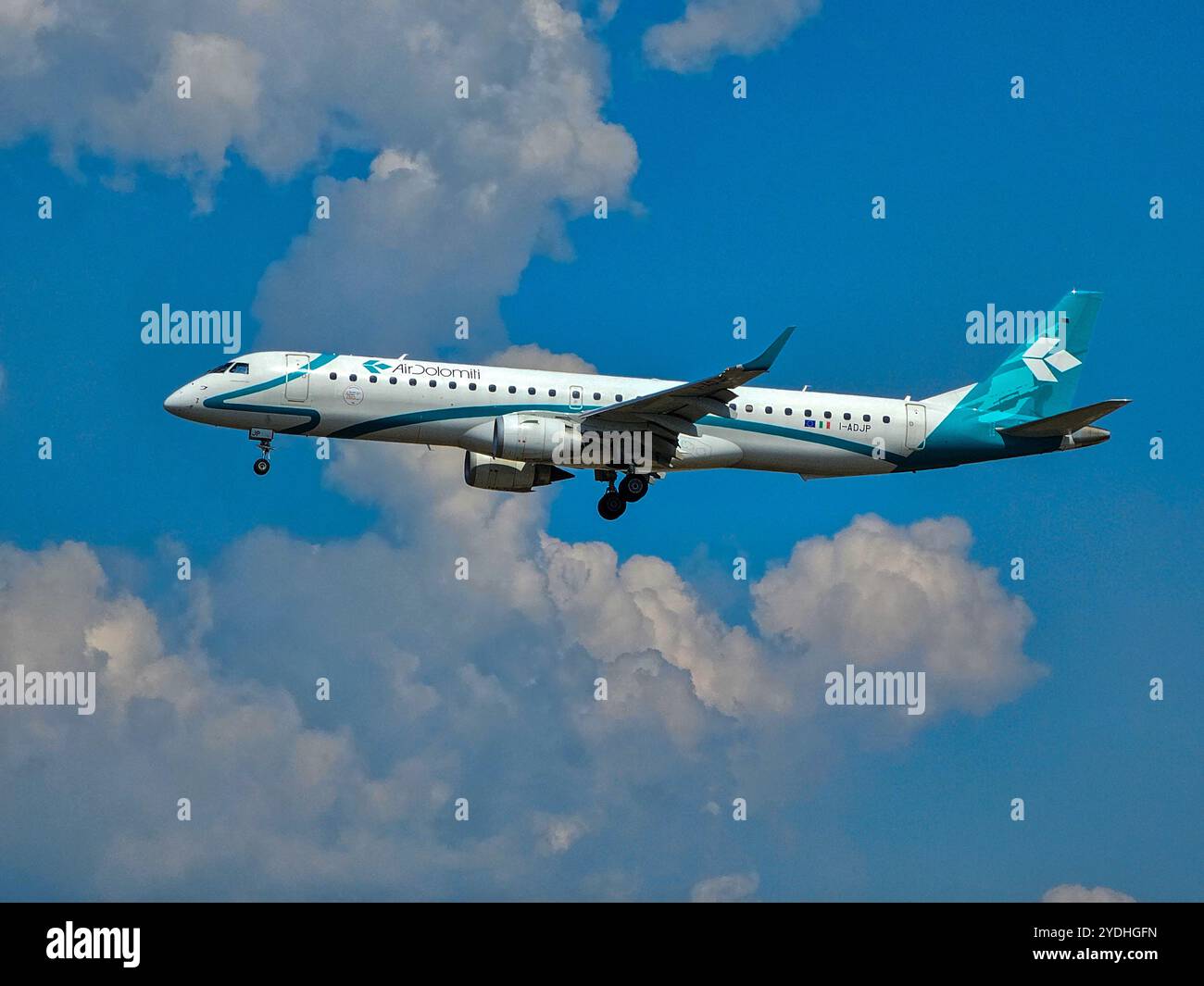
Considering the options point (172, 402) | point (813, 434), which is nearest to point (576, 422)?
point (813, 434)

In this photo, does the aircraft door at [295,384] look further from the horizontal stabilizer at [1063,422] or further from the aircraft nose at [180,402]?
the horizontal stabilizer at [1063,422]

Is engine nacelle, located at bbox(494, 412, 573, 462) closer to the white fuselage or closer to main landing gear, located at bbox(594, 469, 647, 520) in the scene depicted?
the white fuselage

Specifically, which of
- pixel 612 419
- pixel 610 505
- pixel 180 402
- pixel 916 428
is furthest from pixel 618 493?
pixel 180 402

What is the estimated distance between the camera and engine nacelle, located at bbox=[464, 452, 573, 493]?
66625 mm

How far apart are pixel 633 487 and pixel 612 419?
321 cm

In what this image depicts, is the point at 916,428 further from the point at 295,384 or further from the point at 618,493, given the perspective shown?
the point at 295,384

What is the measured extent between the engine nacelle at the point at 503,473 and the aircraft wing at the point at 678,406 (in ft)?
11.5

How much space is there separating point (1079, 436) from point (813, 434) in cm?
948

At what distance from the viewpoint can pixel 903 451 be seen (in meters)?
68.4

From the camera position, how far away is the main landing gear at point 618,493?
66438 mm

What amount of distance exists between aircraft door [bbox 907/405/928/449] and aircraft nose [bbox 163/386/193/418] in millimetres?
24269

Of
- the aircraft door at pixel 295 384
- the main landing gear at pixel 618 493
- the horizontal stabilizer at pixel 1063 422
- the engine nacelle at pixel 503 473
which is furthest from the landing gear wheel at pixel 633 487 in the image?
the horizontal stabilizer at pixel 1063 422
